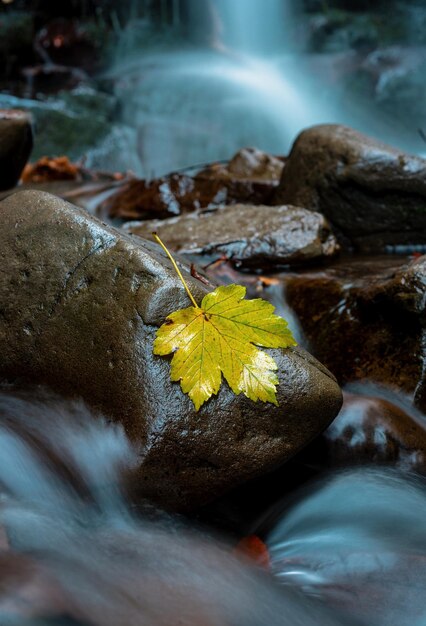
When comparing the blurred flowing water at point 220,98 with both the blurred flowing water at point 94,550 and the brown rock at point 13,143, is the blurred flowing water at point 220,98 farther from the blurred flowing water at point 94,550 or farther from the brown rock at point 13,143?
A: the blurred flowing water at point 94,550

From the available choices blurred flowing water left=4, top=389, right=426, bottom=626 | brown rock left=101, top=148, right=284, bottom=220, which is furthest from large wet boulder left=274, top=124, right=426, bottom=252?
blurred flowing water left=4, top=389, right=426, bottom=626

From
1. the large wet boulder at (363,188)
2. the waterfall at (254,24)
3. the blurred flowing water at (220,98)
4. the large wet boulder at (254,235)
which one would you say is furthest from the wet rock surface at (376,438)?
the waterfall at (254,24)

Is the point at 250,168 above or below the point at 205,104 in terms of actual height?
below

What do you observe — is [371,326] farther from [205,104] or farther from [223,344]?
[205,104]

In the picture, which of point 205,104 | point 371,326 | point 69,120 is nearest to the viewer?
point 371,326

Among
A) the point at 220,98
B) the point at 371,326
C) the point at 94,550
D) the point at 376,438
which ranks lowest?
the point at 376,438

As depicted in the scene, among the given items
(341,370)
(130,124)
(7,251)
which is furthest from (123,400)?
(130,124)

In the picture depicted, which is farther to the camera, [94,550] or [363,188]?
[363,188]

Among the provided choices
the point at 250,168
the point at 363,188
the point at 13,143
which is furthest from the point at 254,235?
the point at 13,143
